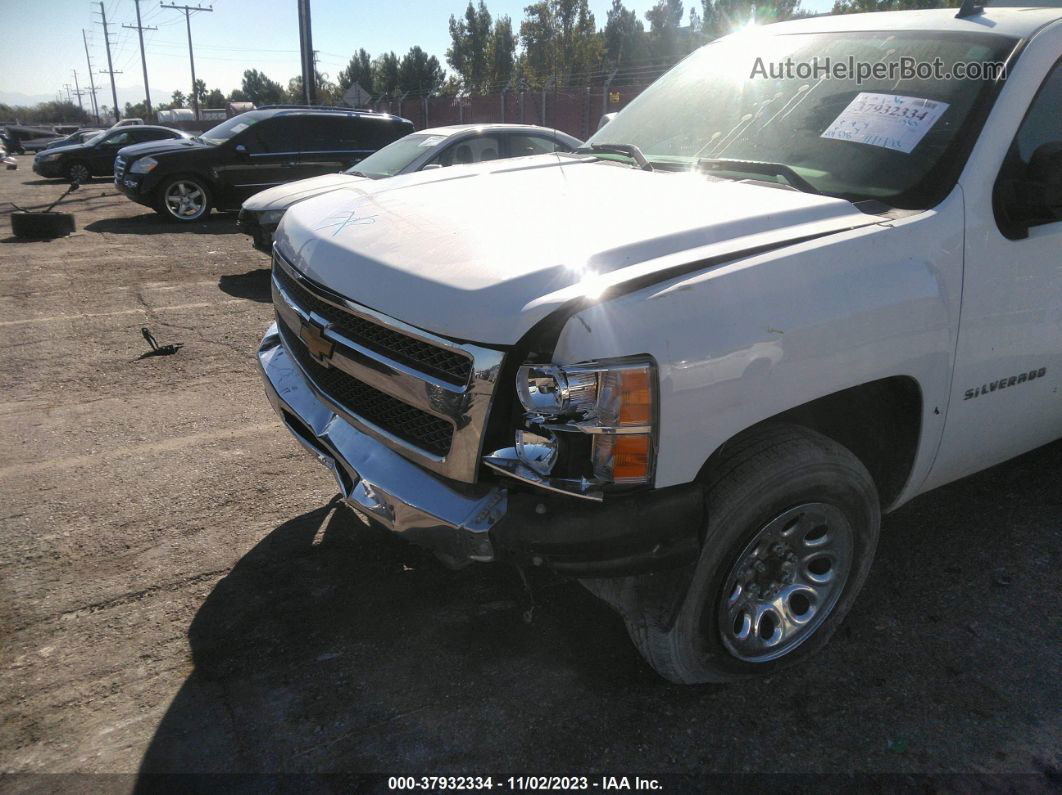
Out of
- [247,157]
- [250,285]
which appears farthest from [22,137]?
[250,285]

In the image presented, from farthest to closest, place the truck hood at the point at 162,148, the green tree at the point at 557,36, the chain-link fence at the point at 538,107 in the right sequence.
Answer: the green tree at the point at 557,36
the chain-link fence at the point at 538,107
the truck hood at the point at 162,148

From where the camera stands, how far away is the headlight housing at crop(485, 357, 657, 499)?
1.92 meters

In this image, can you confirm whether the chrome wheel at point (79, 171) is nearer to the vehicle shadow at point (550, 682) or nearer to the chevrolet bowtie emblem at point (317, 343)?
the vehicle shadow at point (550, 682)

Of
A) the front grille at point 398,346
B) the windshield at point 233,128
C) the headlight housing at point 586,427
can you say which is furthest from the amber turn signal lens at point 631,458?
the windshield at point 233,128

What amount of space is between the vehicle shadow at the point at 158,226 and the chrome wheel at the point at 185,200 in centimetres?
16

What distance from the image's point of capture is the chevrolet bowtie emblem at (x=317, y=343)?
8.45 ft

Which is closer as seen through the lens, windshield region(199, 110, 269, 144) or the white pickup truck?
the white pickup truck

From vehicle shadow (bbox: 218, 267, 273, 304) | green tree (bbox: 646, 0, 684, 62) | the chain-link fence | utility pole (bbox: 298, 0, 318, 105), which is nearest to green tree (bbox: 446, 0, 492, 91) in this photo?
green tree (bbox: 646, 0, 684, 62)

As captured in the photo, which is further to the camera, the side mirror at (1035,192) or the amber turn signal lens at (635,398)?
the side mirror at (1035,192)

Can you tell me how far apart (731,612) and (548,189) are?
160 cm

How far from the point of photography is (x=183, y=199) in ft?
40.8

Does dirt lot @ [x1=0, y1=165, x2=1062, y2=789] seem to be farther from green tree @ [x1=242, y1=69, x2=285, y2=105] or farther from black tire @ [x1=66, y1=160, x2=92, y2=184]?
green tree @ [x1=242, y1=69, x2=285, y2=105]

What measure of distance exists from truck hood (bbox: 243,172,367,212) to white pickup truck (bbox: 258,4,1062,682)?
5.78m

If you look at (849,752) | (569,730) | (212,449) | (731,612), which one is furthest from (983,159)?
(212,449)
